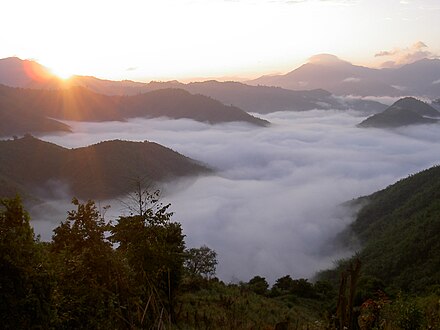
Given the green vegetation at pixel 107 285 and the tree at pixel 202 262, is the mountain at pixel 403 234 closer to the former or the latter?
the tree at pixel 202 262

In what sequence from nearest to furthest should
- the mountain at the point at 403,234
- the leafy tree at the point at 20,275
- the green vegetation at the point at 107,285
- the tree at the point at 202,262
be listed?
1. the green vegetation at the point at 107,285
2. the leafy tree at the point at 20,275
3. the tree at the point at 202,262
4. the mountain at the point at 403,234

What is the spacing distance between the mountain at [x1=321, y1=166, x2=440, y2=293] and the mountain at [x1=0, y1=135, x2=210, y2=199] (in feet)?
216

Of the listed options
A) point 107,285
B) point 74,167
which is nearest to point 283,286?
point 107,285

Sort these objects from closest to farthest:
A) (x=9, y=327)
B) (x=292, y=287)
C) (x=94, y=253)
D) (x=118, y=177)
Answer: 1. (x=9, y=327)
2. (x=94, y=253)
3. (x=292, y=287)
4. (x=118, y=177)

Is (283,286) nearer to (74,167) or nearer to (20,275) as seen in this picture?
(20,275)

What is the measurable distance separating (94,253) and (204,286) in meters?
27.0

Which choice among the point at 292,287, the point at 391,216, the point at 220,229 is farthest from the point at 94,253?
the point at 220,229

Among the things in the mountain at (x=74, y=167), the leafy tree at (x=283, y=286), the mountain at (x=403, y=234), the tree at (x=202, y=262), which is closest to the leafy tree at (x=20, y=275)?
the leafy tree at (x=283, y=286)

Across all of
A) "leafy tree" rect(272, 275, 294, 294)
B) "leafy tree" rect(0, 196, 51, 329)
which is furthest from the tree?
"leafy tree" rect(0, 196, 51, 329)

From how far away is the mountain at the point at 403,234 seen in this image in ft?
204

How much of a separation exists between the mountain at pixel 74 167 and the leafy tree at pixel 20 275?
126 meters

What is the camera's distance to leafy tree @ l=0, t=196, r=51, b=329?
6.09m

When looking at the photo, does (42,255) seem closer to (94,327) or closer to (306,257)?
(94,327)

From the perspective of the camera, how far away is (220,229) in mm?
168750
